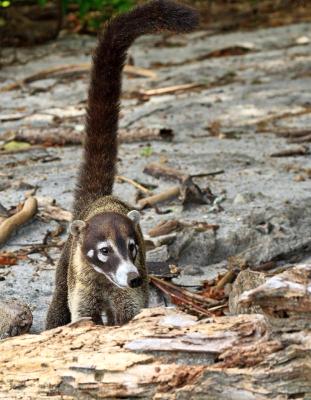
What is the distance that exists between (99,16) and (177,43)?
148cm

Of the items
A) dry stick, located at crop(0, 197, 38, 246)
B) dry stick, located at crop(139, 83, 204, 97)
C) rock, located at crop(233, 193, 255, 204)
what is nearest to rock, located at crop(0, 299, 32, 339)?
dry stick, located at crop(0, 197, 38, 246)

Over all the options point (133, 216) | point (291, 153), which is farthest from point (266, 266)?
point (291, 153)

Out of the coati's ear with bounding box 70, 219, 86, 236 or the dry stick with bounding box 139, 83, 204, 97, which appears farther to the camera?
the dry stick with bounding box 139, 83, 204, 97

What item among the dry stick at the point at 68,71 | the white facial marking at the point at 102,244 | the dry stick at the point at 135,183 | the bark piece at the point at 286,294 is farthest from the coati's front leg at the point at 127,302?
the dry stick at the point at 68,71

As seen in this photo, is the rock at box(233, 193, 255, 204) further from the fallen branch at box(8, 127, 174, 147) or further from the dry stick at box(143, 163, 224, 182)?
the fallen branch at box(8, 127, 174, 147)

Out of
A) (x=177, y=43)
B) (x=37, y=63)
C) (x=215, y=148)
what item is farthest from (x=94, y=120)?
(x=177, y=43)

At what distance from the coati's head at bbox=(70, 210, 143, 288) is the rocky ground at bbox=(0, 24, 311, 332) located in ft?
2.00

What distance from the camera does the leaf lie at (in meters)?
7.58

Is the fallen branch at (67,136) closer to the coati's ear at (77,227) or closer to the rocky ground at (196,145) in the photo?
the rocky ground at (196,145)

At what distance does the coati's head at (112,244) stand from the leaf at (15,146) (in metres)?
3.36

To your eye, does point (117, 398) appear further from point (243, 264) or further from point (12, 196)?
point (12, 196)

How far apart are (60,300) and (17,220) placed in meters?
1.21

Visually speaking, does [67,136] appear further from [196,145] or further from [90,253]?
[90,253]

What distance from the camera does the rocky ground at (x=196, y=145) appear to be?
5426 millimetres
